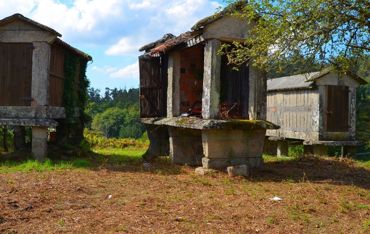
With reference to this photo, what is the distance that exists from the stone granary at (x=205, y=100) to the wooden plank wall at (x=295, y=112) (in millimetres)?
5082

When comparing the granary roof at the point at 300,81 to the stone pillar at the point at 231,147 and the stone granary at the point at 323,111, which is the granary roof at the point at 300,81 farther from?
the stone pillar at the point at 231,147

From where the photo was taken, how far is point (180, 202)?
7.58 meters

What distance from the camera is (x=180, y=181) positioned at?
992 cm

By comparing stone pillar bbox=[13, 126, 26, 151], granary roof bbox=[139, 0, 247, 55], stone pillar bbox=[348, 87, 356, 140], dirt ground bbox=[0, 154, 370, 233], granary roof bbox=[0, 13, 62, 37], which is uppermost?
granary roof bbox=[0, 13, 62, 37]

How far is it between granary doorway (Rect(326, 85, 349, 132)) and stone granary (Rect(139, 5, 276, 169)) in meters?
5.52

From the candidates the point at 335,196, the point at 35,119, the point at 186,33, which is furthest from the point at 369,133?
the point at 35,119

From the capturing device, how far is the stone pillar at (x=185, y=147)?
43.7 ft

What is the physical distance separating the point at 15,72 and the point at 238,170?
7.77 m

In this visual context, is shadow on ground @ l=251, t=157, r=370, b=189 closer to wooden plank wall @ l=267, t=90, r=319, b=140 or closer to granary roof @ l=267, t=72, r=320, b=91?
wooden plank wall @ l=267, t=90, r=319, b=140

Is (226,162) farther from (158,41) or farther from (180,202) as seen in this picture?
(158,41)

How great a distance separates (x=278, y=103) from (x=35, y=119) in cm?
1110

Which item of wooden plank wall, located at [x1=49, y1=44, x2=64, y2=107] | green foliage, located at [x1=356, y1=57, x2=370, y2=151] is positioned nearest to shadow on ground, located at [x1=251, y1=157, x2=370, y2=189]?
wooden plank wall, located at [x1=49, y1=44, x2=64, y2=107]

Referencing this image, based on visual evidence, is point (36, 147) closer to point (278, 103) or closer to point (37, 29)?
point (37, 29)

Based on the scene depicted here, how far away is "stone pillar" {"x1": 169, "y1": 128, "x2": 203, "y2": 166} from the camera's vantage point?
43.7 ft
